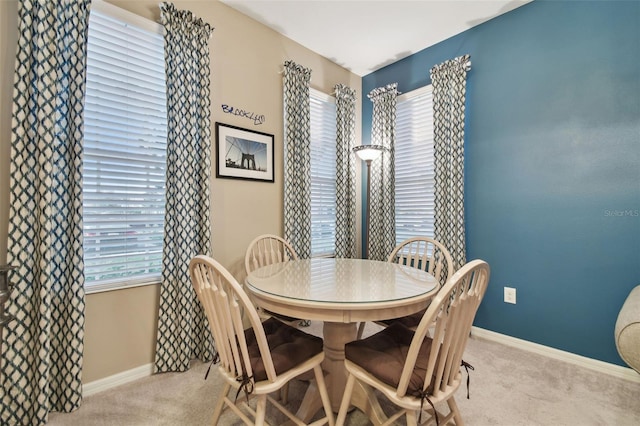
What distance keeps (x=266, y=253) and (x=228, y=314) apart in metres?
1.16

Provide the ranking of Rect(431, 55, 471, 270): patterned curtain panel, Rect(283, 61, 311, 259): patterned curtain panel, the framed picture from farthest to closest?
Rect(283, 61, 311, 259): patterned curtain panel → Rect(431, 55, 471, 270): patterned curtain panel → the framed picture

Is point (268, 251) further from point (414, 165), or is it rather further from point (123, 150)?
point (414, 165)

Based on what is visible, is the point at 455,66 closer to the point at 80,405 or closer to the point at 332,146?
the point at 332,146

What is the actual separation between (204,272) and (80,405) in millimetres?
1308

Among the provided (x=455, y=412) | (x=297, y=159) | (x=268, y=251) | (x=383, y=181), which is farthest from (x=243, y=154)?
(x=455, y=412)

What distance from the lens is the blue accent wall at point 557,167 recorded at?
1.95 meters

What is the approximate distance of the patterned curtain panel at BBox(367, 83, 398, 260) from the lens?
10.3ft

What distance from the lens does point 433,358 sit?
1.01 m

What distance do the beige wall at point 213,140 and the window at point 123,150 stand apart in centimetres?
14

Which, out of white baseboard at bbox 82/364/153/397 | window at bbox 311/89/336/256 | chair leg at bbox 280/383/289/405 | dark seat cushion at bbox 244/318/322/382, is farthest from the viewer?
window at bbox 311/89/336/256

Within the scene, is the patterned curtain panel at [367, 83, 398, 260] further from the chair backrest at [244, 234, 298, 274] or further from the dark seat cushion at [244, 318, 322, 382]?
the dark seat cushion at [244, 318, 322, 382]

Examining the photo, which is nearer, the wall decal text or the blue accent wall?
the blue accent wall

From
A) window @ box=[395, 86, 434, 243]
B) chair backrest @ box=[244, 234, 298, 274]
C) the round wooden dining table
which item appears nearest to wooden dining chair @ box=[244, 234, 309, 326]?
chair backrest @ box=[244, 234, 298, 274]

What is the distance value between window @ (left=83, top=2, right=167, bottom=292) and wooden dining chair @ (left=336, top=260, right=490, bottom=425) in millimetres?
1599
